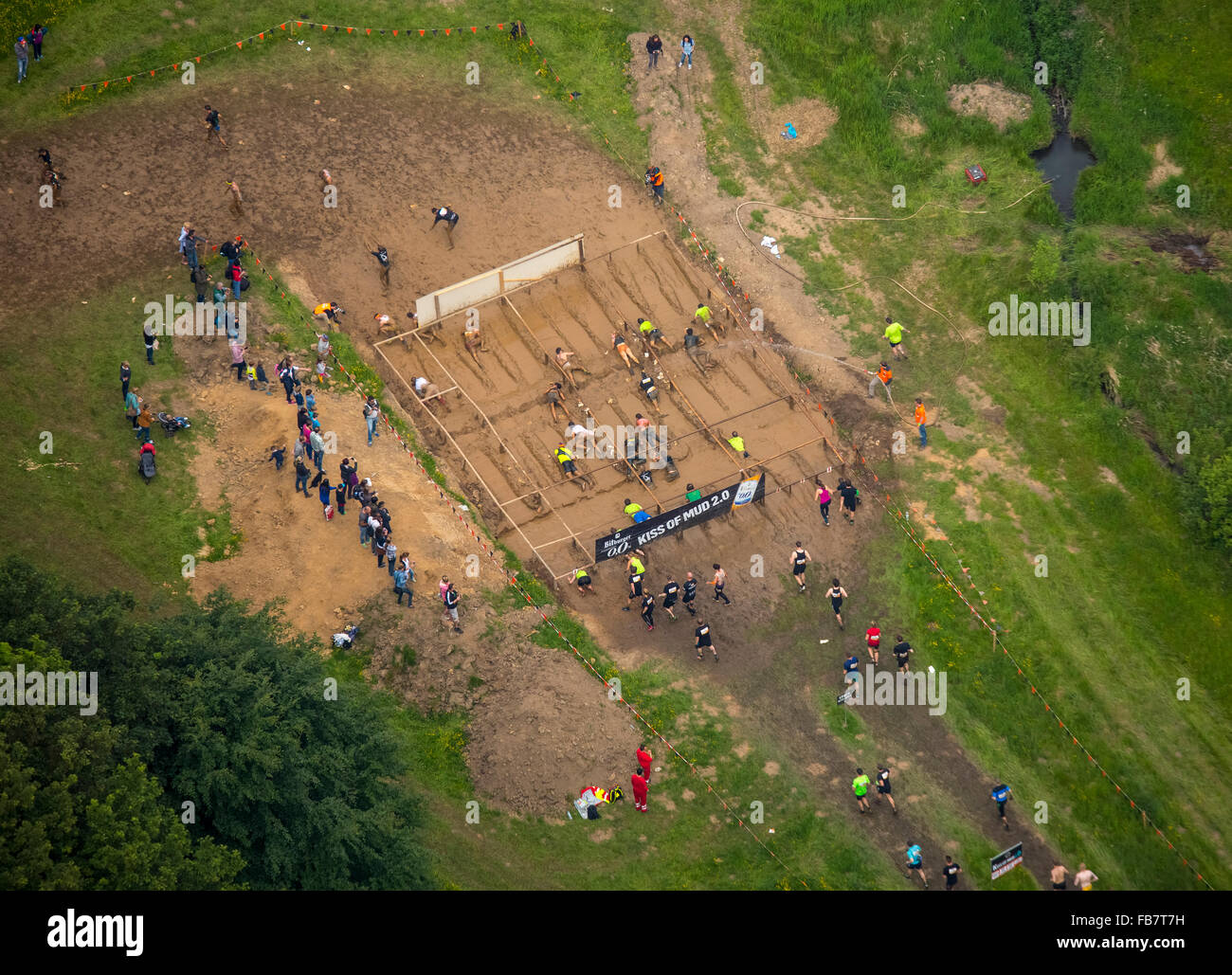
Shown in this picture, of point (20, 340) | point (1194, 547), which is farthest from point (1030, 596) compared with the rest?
point (20, 340)

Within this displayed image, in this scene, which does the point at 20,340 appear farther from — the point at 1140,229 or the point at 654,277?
the point at 1140,229

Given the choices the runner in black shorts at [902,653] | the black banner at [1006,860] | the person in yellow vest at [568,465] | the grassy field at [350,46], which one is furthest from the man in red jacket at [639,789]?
the grassy field at [350,46]

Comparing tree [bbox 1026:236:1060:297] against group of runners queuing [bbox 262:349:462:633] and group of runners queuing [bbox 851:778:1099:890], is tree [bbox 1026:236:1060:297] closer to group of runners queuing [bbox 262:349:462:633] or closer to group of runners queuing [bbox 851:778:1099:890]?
group of runners queuing [bbox 851:778:1099:890]

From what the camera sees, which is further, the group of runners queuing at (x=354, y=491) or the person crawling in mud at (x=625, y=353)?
the person crawling in mud at (x=625, y=353)

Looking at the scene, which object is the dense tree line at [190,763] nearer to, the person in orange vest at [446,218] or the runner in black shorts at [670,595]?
the runner in black shorts at [670,595]

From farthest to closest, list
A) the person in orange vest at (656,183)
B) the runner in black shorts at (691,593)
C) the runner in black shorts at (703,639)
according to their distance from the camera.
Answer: the person in orange vest at (656,183), the runner in black shorts at (691,593), the runner in black shorts at (703,639)

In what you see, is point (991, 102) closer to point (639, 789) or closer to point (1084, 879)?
point (1084, 879)

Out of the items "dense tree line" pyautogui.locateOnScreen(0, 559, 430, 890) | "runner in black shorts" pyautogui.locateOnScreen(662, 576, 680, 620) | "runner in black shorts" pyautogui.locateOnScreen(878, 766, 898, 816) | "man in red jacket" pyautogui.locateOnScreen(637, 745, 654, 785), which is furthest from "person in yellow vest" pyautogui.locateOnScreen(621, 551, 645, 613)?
"dense tree line" pyautogui.locateOnScreen(0, 559, 430, 890)
